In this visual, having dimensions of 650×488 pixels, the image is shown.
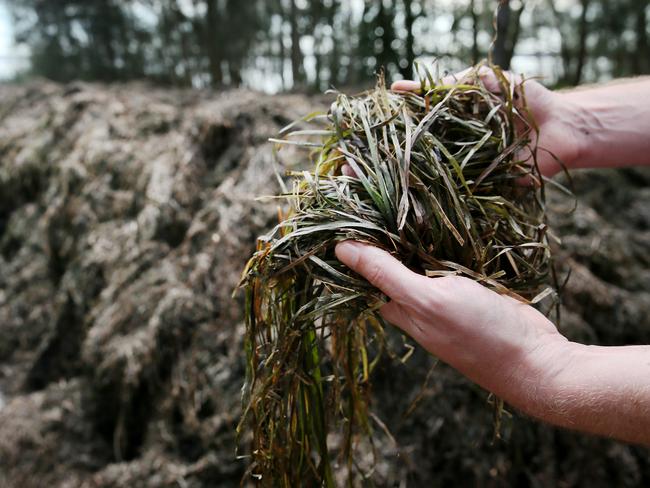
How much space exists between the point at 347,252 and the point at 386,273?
64 millimetres

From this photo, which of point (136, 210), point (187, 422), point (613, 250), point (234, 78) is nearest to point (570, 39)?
point (234, 78)

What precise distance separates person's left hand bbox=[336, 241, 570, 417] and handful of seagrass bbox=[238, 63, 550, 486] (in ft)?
0.11

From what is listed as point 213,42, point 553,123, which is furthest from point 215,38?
point 553,123

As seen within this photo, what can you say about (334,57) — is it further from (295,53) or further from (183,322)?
(183,322)

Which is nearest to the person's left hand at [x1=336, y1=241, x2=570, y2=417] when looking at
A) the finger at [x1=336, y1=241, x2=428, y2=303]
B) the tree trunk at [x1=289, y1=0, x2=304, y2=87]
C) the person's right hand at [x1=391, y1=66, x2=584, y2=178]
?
the finger at [x1=336, y1=241, x2=428, y2=303]

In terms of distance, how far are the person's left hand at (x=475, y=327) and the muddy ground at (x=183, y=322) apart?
268 millimetres

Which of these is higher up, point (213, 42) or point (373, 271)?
point (213, 42)

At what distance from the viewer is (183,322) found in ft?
5.69

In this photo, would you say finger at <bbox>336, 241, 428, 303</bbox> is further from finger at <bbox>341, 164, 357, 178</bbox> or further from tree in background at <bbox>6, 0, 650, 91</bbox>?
tree in background at <bbox>6, 0, 650, 91</bbox>

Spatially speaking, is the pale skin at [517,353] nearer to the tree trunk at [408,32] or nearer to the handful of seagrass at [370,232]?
the handful of seagrass at [370,232]

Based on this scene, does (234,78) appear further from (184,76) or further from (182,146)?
(182,146)

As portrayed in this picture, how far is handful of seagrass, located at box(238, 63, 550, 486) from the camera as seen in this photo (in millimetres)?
764

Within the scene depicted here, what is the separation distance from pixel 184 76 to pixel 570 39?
24.9 ft

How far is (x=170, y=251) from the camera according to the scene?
2.06 m
